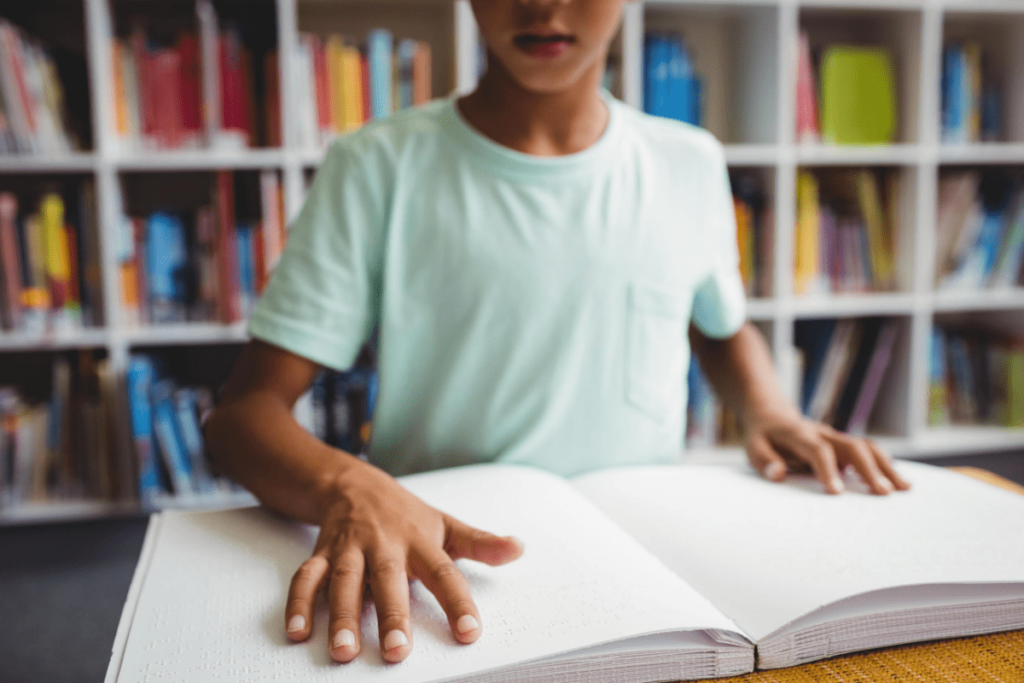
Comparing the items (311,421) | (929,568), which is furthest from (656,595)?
(311,421)

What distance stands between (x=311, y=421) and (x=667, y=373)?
141 cm

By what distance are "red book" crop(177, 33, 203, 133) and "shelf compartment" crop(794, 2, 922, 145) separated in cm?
164

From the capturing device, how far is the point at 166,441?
2053mm

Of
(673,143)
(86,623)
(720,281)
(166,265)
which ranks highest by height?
(673,143)

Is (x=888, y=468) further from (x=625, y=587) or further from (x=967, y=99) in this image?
(x=967, y=99)

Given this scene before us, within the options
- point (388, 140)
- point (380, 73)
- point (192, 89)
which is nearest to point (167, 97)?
point (192, 89)

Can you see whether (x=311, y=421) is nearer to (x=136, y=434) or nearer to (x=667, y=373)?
(x=136, y=434)

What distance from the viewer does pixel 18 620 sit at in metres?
1.54

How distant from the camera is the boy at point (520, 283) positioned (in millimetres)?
769

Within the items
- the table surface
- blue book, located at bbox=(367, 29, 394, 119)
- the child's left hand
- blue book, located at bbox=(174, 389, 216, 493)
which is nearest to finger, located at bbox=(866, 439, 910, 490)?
the child's left hand

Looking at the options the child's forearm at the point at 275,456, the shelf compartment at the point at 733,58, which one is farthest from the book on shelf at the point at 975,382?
the child's forearm at the point at 275,456

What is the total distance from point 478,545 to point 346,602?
0.09 m

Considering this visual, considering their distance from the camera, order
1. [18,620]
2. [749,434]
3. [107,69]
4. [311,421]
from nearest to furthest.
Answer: [749,434] → [18,620] → [107,69] → [311,421]

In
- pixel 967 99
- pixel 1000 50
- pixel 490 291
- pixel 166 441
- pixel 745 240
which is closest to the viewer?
pixel 490 291
